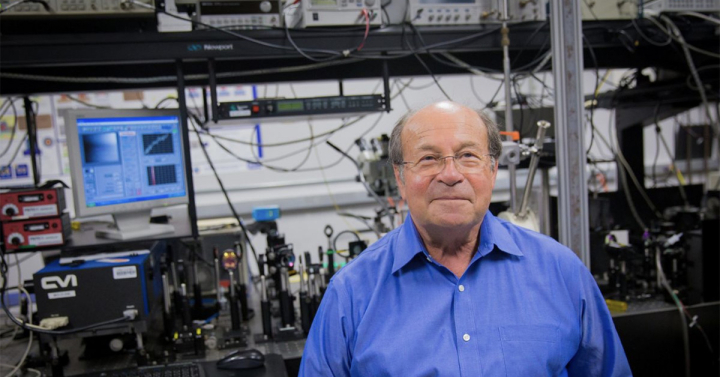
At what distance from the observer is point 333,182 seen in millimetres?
4297

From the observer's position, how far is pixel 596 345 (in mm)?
1229

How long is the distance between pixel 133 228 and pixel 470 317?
1297mm

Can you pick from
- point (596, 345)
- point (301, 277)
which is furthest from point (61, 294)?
point (596, 345)

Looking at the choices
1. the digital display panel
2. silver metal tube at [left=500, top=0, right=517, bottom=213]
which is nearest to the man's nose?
silver metal tube at [left=500, top=0, right=517, bottom=213]

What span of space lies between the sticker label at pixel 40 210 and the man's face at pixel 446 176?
124 centimetres

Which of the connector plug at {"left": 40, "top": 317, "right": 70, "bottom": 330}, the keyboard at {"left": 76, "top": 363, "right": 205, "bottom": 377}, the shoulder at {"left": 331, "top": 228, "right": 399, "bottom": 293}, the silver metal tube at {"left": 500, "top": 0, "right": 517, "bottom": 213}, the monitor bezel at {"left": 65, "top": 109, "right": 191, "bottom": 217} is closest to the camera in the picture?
the shoulder at {"left": 331, "top": 228, "right": 399, "bottom": 293}

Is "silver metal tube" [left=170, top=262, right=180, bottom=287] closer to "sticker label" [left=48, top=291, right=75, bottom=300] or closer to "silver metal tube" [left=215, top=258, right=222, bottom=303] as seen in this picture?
"silver metal tube" [left=215, top=258, right=222, bottom=303]

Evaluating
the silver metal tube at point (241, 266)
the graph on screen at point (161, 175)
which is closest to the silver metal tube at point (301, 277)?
the silver metal tube at point (241, 266)

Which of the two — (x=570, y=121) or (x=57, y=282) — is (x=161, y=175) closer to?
(x=57, y=282)

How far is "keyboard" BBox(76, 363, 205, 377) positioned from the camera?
1451 millimetres

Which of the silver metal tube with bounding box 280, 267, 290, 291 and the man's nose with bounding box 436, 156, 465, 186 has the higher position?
the man's nose with bounding box 436, 156, 465, 186

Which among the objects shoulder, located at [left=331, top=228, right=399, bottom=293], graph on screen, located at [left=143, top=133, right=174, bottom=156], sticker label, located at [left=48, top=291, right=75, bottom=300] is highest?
graph on screen, located at [left=143, top=133, right=174, bottom=156]

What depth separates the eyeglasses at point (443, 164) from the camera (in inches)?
47.5

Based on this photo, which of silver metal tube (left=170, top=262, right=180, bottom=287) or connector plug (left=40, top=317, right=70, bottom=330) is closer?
connector plug (left=40, top=317, right=70, bottom=330)
